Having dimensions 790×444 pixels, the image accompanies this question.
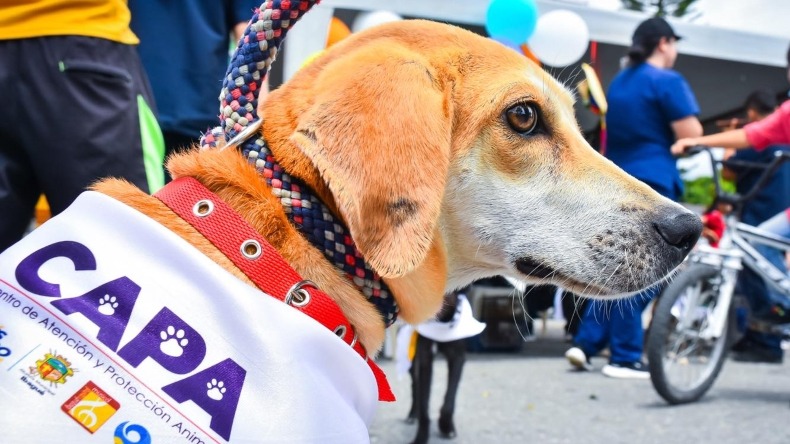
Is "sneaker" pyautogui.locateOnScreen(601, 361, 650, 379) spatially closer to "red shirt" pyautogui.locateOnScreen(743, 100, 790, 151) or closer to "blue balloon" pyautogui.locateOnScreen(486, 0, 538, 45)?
"red shirt" pyautogui.locateOnScreen(743, 100, 790, 151)

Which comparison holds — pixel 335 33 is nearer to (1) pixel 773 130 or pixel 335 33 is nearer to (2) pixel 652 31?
(2) pixel 652 31

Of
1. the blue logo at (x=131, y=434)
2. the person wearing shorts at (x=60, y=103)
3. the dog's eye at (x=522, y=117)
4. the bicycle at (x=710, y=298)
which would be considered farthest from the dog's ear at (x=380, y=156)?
the bicycle at (x=710, y=298)

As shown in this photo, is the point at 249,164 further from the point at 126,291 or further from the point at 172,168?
the point at 126,291

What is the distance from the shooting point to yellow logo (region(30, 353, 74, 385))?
103 cm

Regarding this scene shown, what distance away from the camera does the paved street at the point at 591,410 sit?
3.51 m

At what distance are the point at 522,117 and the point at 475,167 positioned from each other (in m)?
0.17

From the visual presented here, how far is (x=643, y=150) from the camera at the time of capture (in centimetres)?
484

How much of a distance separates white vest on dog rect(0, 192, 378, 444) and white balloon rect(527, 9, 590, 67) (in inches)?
215

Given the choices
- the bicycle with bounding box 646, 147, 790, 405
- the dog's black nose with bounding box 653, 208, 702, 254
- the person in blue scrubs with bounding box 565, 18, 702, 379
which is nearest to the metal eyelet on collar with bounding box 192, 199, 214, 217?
the dog's black nose with bounding box 653, 208, 702, 254

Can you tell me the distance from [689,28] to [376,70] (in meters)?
8.71

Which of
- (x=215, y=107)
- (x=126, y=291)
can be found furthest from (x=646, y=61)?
(x=126, y=291)

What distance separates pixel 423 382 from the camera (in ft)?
11.5

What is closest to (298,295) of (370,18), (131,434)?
(131,434)

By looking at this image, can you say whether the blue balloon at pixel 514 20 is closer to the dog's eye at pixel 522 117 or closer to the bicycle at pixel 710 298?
the bicycle at pixel 710 298
